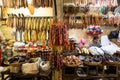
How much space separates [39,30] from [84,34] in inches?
63.5

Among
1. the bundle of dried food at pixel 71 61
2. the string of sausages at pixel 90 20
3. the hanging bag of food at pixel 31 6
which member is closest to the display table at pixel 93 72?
the bundle of dried food at pixel 71 61

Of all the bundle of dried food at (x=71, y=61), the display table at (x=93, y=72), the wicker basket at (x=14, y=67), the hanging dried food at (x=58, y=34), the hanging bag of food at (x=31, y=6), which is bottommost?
the display table at (x=93, y=72)

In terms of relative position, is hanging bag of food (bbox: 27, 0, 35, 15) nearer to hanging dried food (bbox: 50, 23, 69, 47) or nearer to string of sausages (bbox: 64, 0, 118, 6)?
string of sausages (bbox: 64, 0, 118, 6)

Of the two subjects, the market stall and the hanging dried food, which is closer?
the hanging dried food

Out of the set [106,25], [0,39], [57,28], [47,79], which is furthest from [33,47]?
[57,28]

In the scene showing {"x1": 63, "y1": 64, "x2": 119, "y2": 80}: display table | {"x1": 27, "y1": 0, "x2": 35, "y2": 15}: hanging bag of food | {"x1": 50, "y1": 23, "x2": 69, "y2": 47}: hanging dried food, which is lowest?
{"x1": 63, "y1": 64, "x2": 119, "y2": 80}: display table

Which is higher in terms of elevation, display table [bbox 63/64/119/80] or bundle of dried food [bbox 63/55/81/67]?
bundle of dried food [bbox 63/55/81/67]

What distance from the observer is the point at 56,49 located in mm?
5055

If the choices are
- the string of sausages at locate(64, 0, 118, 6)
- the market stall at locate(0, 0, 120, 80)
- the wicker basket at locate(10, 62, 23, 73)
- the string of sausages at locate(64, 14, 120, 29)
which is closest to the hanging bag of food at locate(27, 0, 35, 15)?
the market stall at locate(0, 0, 120, 80)

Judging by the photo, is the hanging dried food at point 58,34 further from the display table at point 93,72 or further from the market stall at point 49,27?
the market stall at point 49,27

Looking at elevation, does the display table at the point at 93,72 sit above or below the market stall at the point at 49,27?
below

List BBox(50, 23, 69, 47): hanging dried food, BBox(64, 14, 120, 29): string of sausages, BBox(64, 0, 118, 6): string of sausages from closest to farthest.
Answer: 1. BBox(50, 23, 69, 47): hanging dried food
2. BBox(64, 0, 118, 6): string of sausages
3. BBox(64, 14, 120, 29): string of sausages

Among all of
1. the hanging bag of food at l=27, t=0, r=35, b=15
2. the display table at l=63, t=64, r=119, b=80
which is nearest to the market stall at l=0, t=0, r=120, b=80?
the hanging bag of food at l=27, t=0, r=35, b=15

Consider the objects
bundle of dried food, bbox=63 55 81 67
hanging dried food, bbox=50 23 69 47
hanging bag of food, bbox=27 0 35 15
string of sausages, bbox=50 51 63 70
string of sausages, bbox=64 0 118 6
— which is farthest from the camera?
hanging bag of food, bbox=27 0 35 15
